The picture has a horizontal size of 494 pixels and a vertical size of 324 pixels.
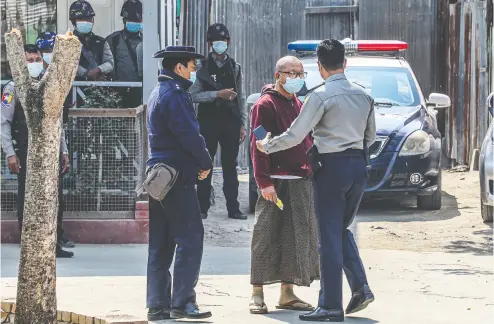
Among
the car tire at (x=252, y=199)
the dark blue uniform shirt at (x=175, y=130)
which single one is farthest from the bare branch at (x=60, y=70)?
the car tire at (x=252, y=199)

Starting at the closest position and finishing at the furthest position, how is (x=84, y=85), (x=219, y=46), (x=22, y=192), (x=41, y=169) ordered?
(x=41, y=169) → (x=22, y=192) → (x=84, y=85) → (x=219, y=46)

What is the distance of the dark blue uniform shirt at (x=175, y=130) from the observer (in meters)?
7.71

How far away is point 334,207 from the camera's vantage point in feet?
25.5

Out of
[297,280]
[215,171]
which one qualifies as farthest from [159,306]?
[215,171]

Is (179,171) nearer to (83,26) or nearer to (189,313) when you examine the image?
(189,313)

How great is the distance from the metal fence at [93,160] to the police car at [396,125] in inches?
86.1

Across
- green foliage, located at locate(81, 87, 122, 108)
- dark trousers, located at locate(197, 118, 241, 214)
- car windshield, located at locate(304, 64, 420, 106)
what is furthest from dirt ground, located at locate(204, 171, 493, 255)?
green foliage, located at locate(81, 87, 122, 108)

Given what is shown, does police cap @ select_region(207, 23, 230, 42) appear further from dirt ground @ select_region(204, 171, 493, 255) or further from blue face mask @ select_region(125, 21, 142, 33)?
dirt ground @ select_region(204, 171, 493, 255)

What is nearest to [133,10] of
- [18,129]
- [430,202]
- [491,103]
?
[18,129]

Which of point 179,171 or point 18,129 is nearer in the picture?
point 179,171

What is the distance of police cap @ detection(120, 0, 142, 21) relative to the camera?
12.8 metres

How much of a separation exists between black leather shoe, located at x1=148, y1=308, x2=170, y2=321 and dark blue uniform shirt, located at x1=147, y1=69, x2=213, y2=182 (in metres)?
0.90

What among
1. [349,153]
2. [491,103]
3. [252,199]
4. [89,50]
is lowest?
[252,199]

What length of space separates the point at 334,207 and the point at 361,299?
2.28ft
